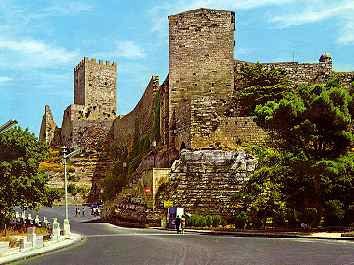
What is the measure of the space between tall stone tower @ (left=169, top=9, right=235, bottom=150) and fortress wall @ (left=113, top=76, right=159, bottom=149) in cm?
962

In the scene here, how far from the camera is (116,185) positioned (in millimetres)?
67062

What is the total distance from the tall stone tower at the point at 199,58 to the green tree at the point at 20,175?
9.78 metres

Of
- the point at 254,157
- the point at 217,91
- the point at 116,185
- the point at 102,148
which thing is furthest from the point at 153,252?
the point at 102,148

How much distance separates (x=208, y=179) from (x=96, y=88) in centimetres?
4936

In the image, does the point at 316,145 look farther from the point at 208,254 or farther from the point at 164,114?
the point at 164,114

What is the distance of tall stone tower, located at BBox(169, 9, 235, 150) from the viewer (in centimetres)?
4866

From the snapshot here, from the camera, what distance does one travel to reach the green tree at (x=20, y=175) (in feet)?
137

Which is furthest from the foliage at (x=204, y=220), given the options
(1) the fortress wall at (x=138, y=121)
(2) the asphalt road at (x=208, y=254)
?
(1) the fortress wall at (x=138, y=121)

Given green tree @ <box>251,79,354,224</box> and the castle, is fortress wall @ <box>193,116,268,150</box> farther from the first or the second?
green tree @ <box>251,79,354,224</box>

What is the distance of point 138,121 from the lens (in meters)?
69.4

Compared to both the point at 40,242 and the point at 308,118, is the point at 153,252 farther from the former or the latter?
the point at 308,118

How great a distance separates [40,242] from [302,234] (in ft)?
35.7

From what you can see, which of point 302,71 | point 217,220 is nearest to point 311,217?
point 217,220

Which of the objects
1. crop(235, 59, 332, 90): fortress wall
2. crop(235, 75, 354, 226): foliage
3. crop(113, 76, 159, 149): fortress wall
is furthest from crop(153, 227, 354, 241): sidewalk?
crop(113, 76, 159, 149): fortress wall
